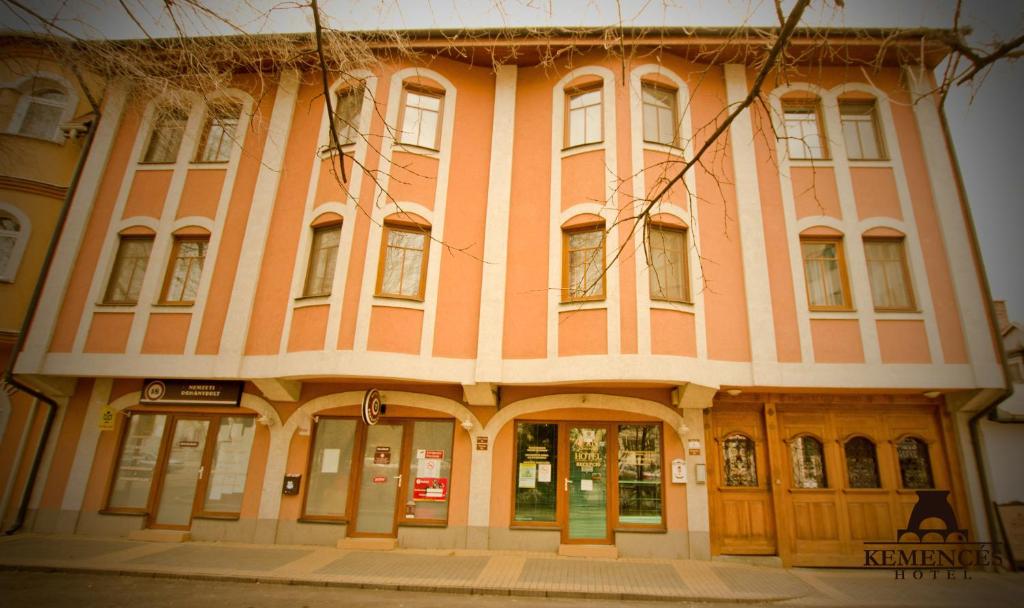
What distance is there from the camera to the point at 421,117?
445 inches

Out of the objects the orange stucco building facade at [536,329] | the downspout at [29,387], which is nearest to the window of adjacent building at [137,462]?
the orange stucco building facade at [536,329]

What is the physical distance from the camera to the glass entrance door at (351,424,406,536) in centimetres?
1014

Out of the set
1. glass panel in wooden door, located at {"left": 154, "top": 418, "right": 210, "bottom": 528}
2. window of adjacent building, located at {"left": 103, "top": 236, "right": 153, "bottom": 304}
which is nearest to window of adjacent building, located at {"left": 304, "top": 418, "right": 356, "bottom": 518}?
glass panel in wooden door, located at {"left": 154, "top": 418, "right": 210, "bottom": 528}

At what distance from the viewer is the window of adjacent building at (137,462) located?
35.1ft

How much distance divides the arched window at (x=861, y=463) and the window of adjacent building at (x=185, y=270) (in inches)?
558

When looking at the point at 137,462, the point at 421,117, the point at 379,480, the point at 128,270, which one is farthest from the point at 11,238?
the point at 379,480

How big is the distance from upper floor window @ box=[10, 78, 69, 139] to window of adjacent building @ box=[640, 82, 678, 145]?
1417 centimetres

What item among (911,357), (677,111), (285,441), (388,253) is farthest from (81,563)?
(911,357)

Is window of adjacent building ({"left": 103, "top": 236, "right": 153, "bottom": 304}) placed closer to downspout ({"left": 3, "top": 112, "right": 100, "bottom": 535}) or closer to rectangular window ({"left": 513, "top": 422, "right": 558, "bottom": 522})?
downspout ({"left": 3, "top": 112, "right": 100, "bottom": 535})

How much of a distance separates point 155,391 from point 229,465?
2.27 m

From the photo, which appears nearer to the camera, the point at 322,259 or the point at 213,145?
the point at 322,259

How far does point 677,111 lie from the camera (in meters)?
11.0

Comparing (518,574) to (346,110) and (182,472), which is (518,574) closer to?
(182,472)

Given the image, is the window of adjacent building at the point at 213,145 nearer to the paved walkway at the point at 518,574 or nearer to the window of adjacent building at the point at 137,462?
the window of adjacent building at the point at 137,462
